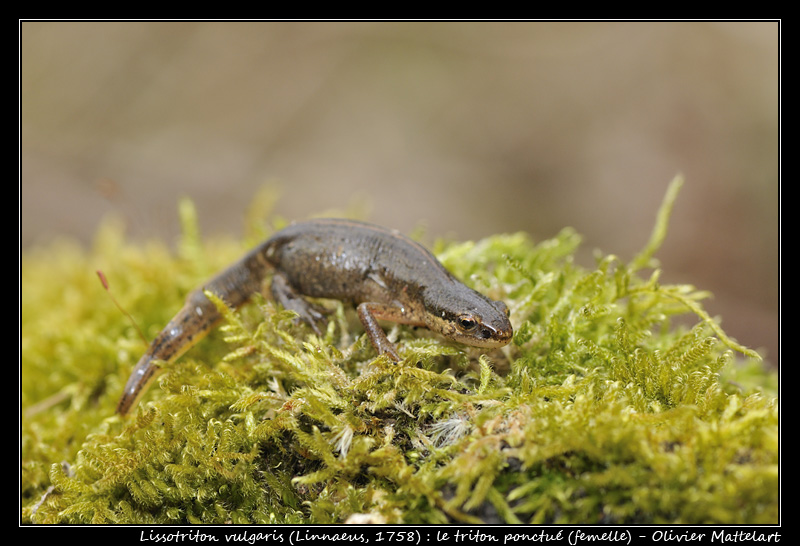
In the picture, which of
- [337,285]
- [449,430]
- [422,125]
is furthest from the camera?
[422,125]

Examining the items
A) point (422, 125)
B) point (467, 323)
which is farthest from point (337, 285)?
point (422, 125)

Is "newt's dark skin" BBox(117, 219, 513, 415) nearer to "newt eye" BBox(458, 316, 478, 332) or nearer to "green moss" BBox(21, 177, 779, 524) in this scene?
"newt eye" BBox(458, 316, 478, 332)

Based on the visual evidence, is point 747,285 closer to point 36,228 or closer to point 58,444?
point 58,444

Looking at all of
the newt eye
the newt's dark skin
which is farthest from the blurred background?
the newt eye

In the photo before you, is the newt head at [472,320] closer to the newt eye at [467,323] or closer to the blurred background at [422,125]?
the newt eye at [467,323]

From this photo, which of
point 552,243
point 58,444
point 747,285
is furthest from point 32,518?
point 747,285

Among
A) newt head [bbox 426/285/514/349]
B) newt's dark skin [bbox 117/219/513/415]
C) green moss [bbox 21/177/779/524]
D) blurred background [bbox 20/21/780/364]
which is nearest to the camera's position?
green moss [bbox 21/177/779/524]

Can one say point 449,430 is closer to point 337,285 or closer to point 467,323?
point 467,323
